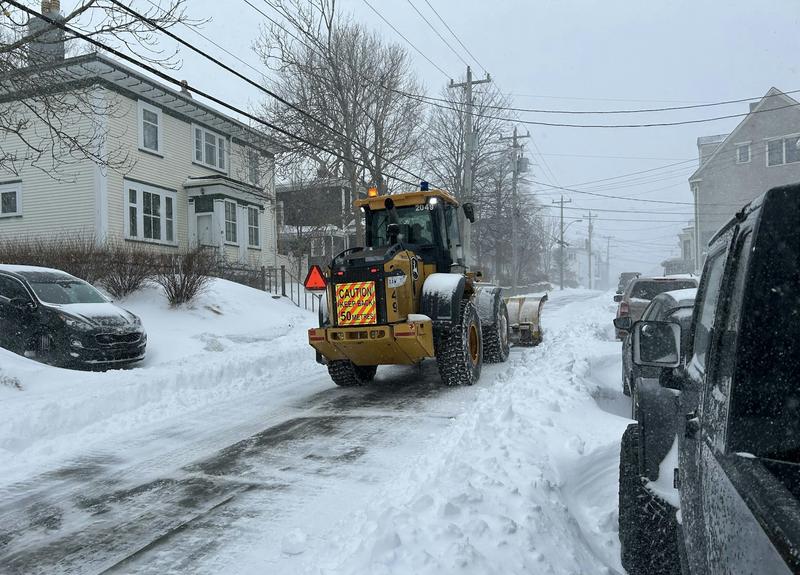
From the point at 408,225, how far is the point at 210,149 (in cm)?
1856

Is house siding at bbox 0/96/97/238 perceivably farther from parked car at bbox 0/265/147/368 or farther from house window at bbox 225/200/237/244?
parked car at bbox 0/265/147/368

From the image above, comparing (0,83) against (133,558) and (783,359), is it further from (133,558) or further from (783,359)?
(783,359)

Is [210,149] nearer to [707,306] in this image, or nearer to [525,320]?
[525,320]

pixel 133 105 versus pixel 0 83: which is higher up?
pixel 133 105

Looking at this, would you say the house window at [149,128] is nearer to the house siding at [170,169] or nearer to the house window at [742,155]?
the house siding at [170,169]

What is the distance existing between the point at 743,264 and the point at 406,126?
24853 millimetres

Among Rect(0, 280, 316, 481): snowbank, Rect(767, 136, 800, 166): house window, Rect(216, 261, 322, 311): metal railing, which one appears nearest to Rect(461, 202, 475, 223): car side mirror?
Rect(0, 280, 316, 481): snowbank

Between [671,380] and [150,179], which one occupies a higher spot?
[150,179]

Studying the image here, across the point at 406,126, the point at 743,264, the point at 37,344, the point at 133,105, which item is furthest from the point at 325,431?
the point at 406,126

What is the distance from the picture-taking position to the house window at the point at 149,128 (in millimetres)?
20906

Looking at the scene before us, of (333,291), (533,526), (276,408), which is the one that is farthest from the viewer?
(333,291)

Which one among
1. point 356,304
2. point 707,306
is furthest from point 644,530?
point 356,304

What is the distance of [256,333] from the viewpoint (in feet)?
46.6

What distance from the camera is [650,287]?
39.3 ft
